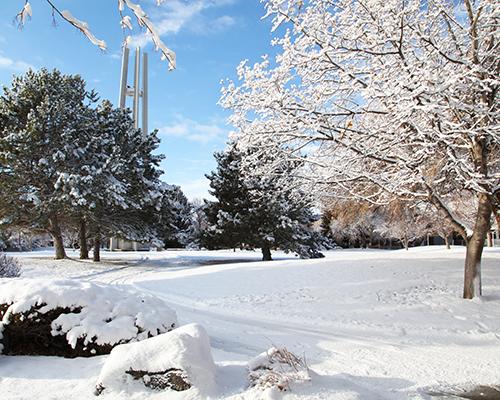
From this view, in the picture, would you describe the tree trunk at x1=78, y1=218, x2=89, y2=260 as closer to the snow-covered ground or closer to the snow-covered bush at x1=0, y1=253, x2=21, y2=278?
the snow-covered bush at x1=0, y1=253, x2=21, y2=278

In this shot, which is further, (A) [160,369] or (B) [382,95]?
(B) [382,95]

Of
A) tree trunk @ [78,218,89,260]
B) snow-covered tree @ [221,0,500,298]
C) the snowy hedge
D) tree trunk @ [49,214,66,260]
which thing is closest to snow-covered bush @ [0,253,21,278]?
the snowy hedge

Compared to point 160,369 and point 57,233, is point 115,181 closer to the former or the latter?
point 57,233

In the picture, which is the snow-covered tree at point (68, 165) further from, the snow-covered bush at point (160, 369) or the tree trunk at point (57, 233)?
the snow-covered bush at point (160, 369)

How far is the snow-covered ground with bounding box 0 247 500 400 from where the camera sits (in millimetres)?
3838

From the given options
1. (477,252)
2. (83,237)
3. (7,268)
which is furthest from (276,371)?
(83,237)

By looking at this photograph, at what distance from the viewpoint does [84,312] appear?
4.82m

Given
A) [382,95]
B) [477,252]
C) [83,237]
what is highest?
[382,95]

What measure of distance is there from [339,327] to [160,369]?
14.1 ft

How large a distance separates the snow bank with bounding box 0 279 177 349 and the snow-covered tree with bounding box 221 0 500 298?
4960 millimetres

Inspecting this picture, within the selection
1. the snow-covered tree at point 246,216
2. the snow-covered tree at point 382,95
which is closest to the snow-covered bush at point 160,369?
the snow-covered tree at point 382,95

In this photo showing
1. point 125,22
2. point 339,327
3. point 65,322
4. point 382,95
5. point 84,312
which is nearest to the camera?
point 125,22

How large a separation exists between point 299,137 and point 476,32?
3979 mm

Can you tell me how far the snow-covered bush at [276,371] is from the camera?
332 cm
